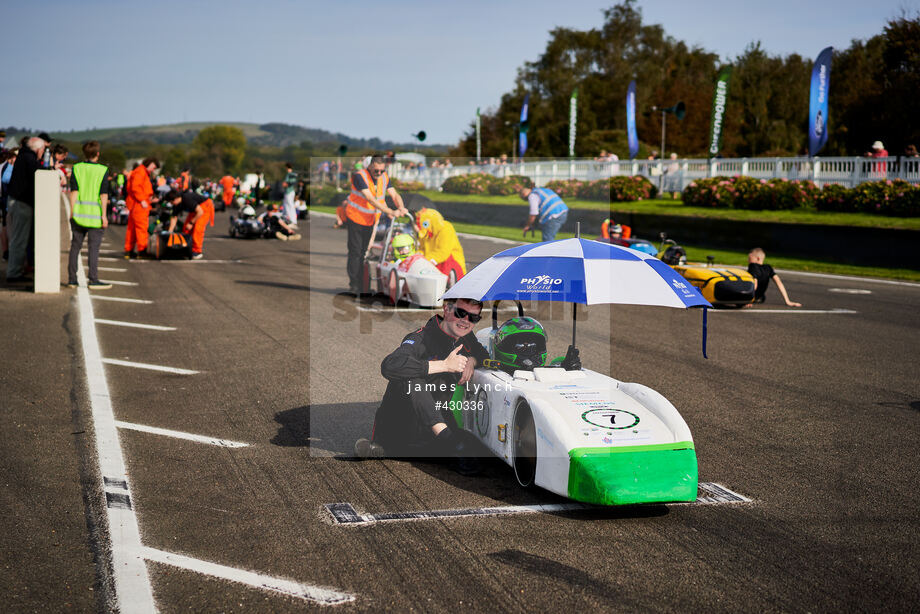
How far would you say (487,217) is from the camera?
32.2 metres

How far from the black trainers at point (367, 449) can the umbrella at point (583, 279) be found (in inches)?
44.9

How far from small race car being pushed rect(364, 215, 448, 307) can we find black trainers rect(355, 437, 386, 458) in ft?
20.0

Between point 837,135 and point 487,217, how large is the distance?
29.4 metres

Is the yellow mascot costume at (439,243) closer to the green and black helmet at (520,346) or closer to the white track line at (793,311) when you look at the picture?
the white track line at (793,311)

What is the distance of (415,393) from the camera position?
18.4ft

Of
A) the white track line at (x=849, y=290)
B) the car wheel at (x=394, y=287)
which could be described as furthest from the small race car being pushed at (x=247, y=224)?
the white track line at (x=849, y=290)

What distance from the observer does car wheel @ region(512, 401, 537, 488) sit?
16.7 ft

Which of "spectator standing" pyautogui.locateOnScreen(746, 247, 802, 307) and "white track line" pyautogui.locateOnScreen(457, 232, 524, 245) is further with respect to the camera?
"white track line" pyautogui.locateOnScreen(457, 232, 524, 245)

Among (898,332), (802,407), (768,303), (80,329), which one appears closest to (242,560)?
(802,407)

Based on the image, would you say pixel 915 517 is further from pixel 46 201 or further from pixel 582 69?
pixel 582 69

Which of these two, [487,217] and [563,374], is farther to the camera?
[487,217]

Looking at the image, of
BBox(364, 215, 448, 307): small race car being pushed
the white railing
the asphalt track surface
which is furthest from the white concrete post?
the white railing

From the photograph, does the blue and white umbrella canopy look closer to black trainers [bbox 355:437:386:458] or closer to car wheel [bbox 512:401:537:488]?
car wheel [bbox 512:401:537:488]

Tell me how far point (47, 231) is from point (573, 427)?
10.4 m
